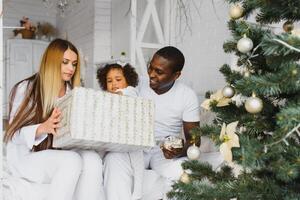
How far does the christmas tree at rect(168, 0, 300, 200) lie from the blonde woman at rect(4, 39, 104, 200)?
62 cm

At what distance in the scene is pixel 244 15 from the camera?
120 centimetres

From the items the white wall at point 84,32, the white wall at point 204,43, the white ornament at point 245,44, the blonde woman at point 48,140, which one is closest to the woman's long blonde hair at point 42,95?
the blonde woman at point 48,140

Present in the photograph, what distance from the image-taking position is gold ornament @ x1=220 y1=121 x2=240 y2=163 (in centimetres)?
111

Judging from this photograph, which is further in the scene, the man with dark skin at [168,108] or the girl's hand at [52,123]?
the man with dark skin at [168,108]

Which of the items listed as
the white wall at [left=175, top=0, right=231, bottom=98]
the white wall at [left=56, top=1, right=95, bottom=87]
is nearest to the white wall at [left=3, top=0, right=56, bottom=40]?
the white wall at [left=56, top=1, right=95, bottom=87]

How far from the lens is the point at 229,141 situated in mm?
1121

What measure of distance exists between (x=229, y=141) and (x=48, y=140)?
1.08 m

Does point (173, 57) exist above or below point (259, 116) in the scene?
above

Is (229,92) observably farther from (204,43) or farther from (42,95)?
(204,43)

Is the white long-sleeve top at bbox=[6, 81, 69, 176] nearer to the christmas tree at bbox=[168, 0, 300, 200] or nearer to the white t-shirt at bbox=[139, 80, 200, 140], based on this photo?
the white t-shirt at bbox=[139, 80, 200, 140]

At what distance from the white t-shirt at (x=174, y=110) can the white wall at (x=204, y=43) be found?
697 mm

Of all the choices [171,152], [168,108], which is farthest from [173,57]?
[171,152]

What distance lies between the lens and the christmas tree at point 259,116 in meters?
0.98

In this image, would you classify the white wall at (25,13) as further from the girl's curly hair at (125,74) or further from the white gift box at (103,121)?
the white gift box at (103,121)
